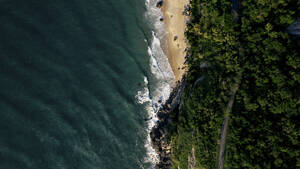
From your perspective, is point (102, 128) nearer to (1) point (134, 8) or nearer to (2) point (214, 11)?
(1) point (134, 8)

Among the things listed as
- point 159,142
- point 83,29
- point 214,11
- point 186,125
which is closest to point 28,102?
point 83,29

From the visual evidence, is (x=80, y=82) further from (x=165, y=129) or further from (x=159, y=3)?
(x=159, y=3)

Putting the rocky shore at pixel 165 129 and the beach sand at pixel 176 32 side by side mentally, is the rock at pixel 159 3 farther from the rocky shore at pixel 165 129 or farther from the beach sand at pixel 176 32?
the rocky shore at pixel 165 129

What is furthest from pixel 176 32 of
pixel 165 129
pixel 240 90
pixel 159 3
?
pixel 165 129

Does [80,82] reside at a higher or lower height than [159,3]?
lower

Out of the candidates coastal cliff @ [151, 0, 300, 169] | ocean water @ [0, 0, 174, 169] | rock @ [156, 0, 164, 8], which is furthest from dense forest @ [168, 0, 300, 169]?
ocean water @ [0, 0, 174, 169]

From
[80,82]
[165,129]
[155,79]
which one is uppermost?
[155,79]

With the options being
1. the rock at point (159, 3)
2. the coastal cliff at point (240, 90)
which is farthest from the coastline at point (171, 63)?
the coastal cliff at point (240, 90)

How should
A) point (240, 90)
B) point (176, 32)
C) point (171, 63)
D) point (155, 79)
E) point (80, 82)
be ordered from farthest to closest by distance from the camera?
point (155, 79) < point (171, 63) < point (80, 82) < point (176, 32) < point (240, 90)
